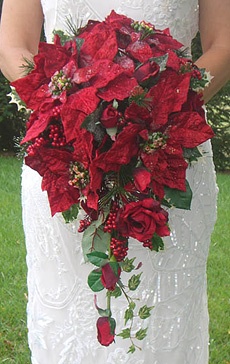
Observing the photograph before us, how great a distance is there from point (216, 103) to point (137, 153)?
894 centimetres

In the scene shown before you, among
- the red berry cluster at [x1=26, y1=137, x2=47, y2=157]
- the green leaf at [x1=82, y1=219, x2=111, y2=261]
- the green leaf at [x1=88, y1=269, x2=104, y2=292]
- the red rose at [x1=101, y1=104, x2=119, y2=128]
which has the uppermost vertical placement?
the red rose at [x1=101, y1=104, x2=119, y2=128]

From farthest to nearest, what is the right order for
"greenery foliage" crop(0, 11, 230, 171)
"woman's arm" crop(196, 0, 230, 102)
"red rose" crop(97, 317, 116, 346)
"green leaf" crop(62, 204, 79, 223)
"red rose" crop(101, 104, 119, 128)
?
"greenery foliage" crop(0, 11, 230, 171) < "woman's arm" crop(196, 0, 230, 102) < "green leaf" crop(62, 204, 79, 223) < "red rose" crop(97, 317, 116, 346) < "red rose" crop(101, 104, 119, 128)

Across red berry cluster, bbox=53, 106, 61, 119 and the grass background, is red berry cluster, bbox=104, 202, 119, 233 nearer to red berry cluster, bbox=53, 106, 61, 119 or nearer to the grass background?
red berry cluster, bbox=53, 106, 61, 119

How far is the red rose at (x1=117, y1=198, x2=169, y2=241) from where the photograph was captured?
62.1 inches

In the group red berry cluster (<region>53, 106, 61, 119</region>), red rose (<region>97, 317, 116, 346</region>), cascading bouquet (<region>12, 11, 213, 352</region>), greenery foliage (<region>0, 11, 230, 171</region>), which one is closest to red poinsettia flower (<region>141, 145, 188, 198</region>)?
cascading bouquet (<region>12, 11, 213, 352</region>)

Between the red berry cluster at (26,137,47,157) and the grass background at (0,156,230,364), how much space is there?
2486 millimetres

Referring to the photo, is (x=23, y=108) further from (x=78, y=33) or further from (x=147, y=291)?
(x=147, y=291)

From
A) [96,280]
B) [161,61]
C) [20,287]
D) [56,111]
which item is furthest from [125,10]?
[20,287]

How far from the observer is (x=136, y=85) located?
1.60 metres

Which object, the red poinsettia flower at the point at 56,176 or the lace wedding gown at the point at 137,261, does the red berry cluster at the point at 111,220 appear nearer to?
the red poinsettia flower at the point at 56,176

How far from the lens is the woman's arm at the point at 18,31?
7.07 ft

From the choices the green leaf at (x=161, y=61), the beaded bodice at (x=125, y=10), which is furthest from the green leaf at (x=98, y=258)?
the beaded bodice at (x=125, y=10)

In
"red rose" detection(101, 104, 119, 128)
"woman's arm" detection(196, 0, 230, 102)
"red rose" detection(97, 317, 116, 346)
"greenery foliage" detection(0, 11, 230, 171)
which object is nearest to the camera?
"red rose" detection(101, 104, 119, 128)

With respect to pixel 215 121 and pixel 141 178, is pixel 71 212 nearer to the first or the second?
pixel 141 178
